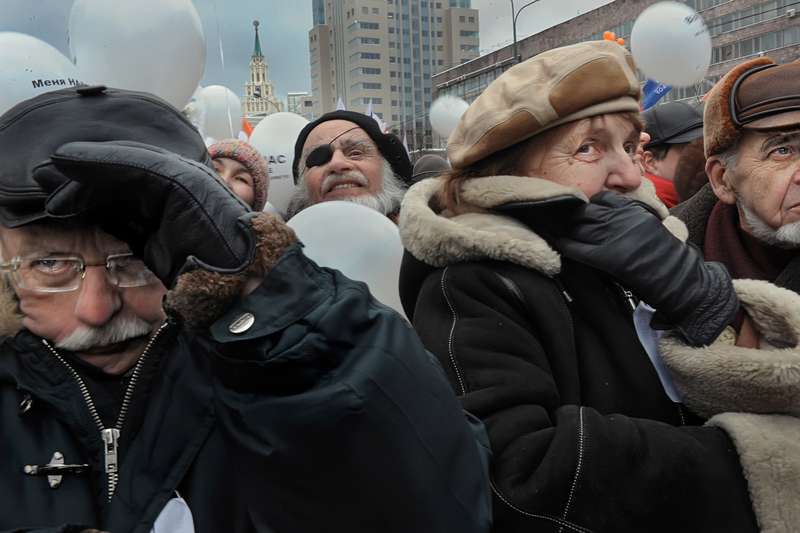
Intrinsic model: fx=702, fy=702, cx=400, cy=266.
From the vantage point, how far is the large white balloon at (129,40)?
10.1 ft

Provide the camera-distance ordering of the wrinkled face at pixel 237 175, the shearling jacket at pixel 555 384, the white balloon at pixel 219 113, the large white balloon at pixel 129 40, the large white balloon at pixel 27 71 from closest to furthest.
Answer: the shearling jacket at pixel 555 384 < the large white balloon at pixel 27 71 < the large white balloon at pixel 129 40 < the wrinkled face at pixel 237 175 < the white balloon at pixel 219 113

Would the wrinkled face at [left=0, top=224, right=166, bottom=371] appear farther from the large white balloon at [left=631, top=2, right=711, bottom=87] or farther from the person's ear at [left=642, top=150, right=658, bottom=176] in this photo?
the large white balloon at [left=631, top=2, right=711, bottom=87]

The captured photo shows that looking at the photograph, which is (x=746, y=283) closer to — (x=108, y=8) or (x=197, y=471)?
(x=197, y=471)

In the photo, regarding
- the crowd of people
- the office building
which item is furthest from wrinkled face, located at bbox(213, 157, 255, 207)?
the office building

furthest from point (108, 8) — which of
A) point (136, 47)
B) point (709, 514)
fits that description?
point (709, 514)

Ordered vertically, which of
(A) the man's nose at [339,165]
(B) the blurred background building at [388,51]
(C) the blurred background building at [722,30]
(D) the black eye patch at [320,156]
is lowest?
(A) the man's nose at [339,165]

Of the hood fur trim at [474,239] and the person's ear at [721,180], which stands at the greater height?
the person's ear at [721,180]

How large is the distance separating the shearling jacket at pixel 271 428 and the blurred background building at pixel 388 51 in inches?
2429

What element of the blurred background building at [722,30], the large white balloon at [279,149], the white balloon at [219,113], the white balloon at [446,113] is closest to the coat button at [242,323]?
the large white balloon at [279,149]

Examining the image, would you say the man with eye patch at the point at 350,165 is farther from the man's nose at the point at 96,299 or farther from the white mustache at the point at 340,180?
the man's nose at the point at 96,299

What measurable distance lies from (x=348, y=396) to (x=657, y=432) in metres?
0.66

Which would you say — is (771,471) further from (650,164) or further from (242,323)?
(650,164)

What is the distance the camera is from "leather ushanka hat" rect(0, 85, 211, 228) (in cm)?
116

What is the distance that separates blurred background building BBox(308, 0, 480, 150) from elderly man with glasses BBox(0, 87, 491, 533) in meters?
61.6
